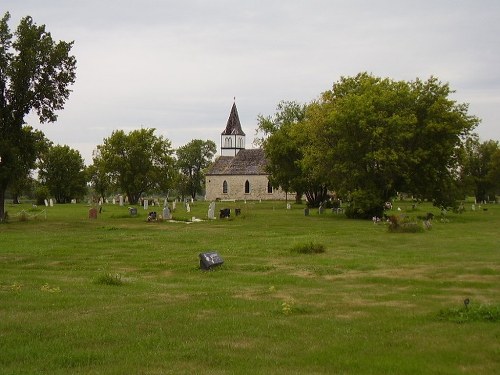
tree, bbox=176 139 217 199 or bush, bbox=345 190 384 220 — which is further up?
tree, bbox=176 139 217 199

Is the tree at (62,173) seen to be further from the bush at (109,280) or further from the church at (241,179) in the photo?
the bush at (109,280)

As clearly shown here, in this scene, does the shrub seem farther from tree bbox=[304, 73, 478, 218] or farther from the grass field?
tree bbox=[304, 73, 478, 218]

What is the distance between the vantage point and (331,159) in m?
40.2

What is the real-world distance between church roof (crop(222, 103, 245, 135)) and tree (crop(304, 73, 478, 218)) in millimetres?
67665

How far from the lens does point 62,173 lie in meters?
78.6

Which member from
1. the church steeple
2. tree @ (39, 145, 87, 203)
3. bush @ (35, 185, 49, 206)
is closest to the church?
the church steeple

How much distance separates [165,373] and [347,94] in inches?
1496

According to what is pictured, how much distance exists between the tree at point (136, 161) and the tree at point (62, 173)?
11.7 m

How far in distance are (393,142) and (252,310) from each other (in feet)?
96.6

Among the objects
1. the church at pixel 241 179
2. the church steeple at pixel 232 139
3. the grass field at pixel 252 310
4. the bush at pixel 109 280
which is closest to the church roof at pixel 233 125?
the church steeple at pixel 232 139

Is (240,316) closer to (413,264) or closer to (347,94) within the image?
(413,264)

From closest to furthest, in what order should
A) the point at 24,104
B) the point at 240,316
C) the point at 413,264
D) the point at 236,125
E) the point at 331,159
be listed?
the point at 240,316 < the point at 413,264 < the point at 24,104 < the point at 331,159 < the point at 236,125

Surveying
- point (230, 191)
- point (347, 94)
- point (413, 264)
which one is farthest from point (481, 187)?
point (413, 264)

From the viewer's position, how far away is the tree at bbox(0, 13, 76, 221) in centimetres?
3338
